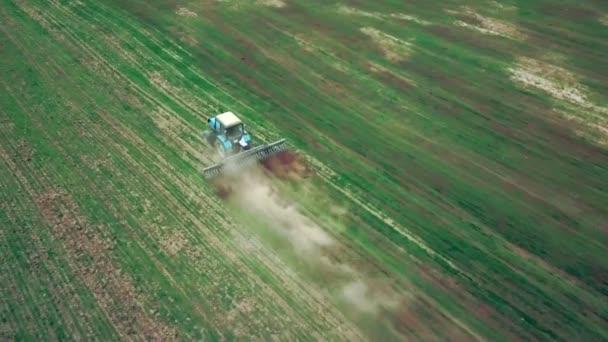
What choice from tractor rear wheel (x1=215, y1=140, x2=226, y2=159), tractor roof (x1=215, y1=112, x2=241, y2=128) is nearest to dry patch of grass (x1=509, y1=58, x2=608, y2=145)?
tractor roof (x1=215, y1=112, x2=241, y2=128)

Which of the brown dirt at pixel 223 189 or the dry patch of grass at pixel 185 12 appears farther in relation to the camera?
the dry patch of grass at pixel 185 12

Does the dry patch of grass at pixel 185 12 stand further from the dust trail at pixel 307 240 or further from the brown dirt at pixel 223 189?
the brown dirt at pixel 223 189

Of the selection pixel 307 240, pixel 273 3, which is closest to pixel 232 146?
pixel 307 240

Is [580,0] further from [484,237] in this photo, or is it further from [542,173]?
[484,237]

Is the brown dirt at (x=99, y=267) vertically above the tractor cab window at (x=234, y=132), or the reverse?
the tractor cab window at (x=234, y=132)

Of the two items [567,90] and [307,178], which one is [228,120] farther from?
[567,90]

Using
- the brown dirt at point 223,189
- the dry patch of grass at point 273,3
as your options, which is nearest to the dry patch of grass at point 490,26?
the dry patch of grass at point 273,3

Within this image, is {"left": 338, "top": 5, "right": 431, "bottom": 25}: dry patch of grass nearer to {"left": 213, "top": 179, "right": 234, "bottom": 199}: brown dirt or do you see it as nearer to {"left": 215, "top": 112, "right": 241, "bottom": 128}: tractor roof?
{"left": 215, "top": 112, "right": 241, "bottom": 128}: tractor roof
